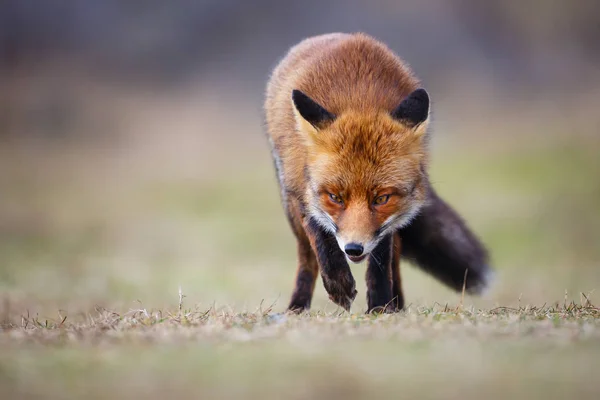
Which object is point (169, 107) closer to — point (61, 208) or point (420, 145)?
point (61, 208)

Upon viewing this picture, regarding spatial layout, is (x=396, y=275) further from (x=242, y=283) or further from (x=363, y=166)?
(x=242, y=283)

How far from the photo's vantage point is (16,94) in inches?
1326

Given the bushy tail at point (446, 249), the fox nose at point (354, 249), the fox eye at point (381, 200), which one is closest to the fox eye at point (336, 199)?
the fox eye at point (381, 200)

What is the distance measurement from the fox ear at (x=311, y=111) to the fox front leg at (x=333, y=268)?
3.02 feet

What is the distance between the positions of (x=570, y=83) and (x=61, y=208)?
18492mm

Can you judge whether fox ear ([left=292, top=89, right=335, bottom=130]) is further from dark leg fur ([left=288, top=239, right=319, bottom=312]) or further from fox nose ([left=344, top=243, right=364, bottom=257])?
dark leg fur ([left=288, top=239, right=319, bottom=312])

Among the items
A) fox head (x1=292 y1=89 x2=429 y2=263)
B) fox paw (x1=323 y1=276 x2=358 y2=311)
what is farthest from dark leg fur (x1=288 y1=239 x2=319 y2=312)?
fox head (x1=292 y1=89 x2=429 y2=263)

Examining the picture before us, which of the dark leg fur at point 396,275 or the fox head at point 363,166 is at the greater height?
the fox head at point 363,166

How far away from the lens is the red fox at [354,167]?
6793 mm

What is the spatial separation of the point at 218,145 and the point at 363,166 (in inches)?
925

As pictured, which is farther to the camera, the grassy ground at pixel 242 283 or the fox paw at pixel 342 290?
the fox paw at pixel 342 290

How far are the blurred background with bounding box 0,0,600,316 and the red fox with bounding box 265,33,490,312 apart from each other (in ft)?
11.8

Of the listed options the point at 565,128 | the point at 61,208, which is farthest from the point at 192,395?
the point at 565,128

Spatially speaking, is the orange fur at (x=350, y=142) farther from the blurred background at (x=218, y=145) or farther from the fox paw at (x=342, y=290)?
the blurred background at (x=218, y=145)
